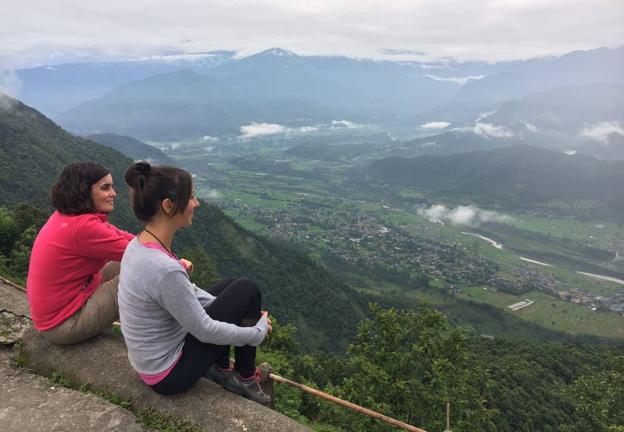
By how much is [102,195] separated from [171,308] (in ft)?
5.99

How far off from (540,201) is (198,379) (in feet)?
720

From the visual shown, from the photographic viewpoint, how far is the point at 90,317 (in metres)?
4.91

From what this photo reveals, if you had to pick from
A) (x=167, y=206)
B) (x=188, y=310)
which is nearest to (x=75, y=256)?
(x=167, y=206)

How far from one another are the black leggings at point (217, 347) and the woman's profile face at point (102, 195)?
170 cm

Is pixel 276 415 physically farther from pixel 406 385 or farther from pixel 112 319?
pixel 406 385

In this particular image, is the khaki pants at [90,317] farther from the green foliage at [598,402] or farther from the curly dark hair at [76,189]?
the green foliage at [598,402]

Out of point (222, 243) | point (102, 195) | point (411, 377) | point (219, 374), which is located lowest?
point (222, 243)

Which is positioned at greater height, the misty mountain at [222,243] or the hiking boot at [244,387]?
the hiking boot at [244,387]

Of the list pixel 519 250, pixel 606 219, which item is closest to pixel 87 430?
pixel 519 250

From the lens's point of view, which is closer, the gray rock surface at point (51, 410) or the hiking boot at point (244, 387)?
the gray rock surface at point (51, 410)

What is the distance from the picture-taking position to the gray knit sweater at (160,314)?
356 centimetres

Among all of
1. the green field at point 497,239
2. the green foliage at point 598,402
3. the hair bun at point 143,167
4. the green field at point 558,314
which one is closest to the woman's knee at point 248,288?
the hair bun at point 143,167

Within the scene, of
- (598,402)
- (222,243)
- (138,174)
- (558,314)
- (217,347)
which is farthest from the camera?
(558,314)

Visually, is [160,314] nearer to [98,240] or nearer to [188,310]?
[188,310]
